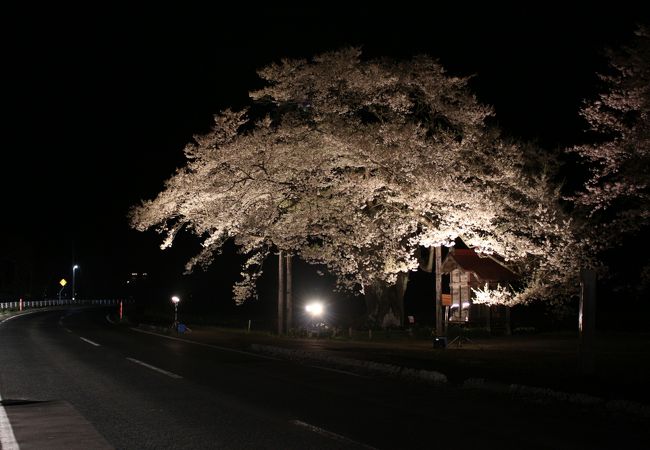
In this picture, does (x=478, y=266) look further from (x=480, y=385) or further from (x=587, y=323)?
(x=480, y=385)

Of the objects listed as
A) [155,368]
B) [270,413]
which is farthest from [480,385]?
[155,368]

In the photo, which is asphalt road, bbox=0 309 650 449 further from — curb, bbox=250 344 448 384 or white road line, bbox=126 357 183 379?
curb, bbox=250 344 448 384

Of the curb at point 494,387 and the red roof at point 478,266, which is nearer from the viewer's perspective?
the curb at point 494,387

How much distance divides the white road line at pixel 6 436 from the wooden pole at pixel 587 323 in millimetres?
10861

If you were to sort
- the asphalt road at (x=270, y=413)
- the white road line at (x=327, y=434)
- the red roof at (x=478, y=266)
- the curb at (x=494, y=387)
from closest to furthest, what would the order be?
the white road line at (x=327, y=434), the asphalt road at (x=270, y=413), the curb at (x=494, y=387), the red roof at (x=478, y=266)

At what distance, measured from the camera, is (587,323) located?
13586mm

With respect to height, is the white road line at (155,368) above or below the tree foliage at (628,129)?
below

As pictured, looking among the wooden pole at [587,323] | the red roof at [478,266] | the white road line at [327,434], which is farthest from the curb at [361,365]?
the red roof at [478,266]

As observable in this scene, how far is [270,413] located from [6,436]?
3542 millimetres

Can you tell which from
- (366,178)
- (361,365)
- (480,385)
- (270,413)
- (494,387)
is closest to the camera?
(270,413)

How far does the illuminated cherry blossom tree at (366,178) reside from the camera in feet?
75.2

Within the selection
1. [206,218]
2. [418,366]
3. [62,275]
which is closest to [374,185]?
[206,218]

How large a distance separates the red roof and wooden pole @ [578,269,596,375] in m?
18.5

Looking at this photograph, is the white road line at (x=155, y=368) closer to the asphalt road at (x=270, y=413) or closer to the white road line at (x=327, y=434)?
the asphalt road at (x=270, y=413)
